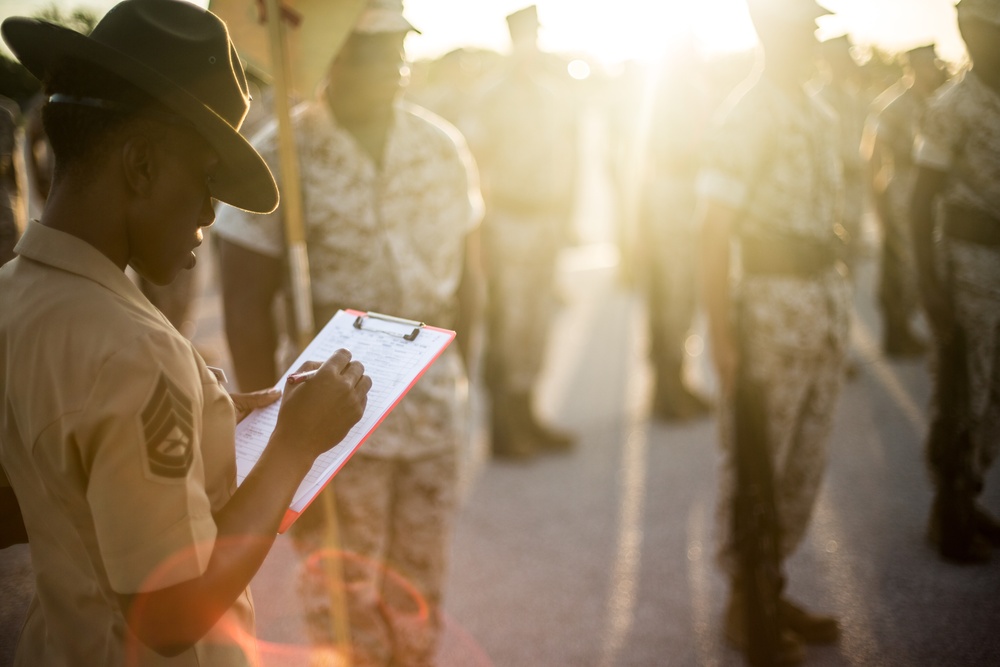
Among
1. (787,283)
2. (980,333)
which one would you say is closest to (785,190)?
(787,283)

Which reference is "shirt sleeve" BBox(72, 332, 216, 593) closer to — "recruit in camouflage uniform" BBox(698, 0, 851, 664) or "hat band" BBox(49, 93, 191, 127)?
"hat band" BBox(49, 93, 191, 127)

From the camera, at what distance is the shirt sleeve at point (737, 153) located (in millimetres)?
2887

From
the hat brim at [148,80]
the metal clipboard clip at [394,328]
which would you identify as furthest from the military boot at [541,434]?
the hat brim at [148,80]

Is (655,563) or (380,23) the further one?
(655,563)

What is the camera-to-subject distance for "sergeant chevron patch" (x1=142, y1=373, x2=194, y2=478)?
3.44ft

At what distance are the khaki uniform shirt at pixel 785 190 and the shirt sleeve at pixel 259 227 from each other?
1577 mm

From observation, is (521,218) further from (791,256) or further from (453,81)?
(453,81)

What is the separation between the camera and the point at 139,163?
1.13 m

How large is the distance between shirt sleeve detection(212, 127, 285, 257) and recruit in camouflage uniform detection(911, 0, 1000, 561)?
2468 millimetres

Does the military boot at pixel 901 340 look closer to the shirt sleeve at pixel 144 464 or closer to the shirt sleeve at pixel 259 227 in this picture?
the shirt sleeve at pixel 259 227

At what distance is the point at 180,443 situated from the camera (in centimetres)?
109

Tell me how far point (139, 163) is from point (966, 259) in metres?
3.17

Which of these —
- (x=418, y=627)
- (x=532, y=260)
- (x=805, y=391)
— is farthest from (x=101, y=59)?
(x=532, y=260)

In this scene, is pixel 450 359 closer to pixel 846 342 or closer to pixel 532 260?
pixel 846 342
